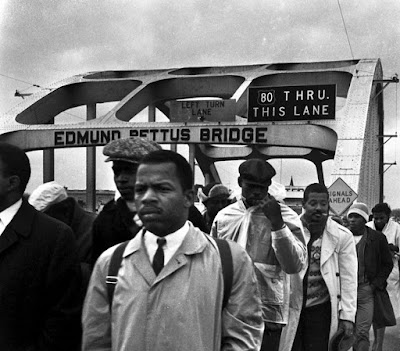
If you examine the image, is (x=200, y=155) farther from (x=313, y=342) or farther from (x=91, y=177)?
(x=313, y=342)

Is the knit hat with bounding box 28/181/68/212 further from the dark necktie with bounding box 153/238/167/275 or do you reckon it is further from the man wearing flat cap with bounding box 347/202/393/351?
the man wearing flat cap with bounding box 347/202/393/351

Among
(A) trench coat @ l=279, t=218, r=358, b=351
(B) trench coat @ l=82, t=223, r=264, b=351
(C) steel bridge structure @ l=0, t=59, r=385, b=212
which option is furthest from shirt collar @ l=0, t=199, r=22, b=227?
(C) steel bridge structure @ l=0, t=59, r=385, b=212

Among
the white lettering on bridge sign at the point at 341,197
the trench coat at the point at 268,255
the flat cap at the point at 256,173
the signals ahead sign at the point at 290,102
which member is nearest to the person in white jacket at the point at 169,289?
the flat cap at the point at 256,173

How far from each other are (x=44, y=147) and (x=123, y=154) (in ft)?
105

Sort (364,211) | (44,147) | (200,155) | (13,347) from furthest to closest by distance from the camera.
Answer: (200,155), (44,147), (364,211), (13,347)

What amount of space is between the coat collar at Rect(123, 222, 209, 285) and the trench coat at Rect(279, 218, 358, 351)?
2876 millimetres

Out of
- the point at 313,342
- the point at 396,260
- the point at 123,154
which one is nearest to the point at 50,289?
the point at 123,154

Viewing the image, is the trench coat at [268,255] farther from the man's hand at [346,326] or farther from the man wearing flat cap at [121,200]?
the man wearing flat cap at [121,200]

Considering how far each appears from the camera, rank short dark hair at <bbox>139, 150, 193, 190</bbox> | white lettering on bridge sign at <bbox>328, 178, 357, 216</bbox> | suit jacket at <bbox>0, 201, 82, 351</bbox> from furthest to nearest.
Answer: white lettering on bridge sign at <bbox>328, 178, 357, 216</bbox>
suit jacket at <bbox>0, 201, 82, 351</bbox>
short dark hair at <bbox>139, 150, 193, 190</bbox>

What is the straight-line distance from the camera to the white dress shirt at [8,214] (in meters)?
3.72

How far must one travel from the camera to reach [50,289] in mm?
3688

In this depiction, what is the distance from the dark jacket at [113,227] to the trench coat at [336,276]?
2.21 metres

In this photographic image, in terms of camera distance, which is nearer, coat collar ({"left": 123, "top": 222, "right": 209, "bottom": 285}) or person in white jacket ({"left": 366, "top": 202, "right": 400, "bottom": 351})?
coat collar ({"left": 123, "top": 222, "right": 209, "bottom": 285})

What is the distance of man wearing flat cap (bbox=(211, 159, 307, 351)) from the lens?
5305 mm
